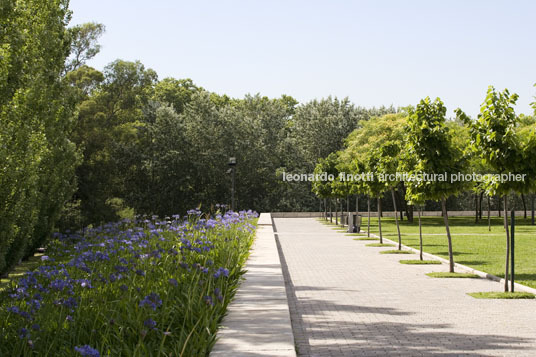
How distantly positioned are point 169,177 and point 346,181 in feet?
77.3

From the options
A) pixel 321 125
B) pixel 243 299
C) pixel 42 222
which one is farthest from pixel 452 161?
pixel 321 125

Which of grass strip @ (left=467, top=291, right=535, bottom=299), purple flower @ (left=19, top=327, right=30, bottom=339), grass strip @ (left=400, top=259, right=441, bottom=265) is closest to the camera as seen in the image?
purple flower @ (left=19, top=327, right=30, bottom=339)

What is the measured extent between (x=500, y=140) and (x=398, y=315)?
459cm

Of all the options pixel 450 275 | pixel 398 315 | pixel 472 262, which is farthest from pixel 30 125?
pixel 472 262

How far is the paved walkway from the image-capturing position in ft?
26.3

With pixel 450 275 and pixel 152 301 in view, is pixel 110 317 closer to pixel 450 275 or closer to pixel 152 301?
pixel 152 301

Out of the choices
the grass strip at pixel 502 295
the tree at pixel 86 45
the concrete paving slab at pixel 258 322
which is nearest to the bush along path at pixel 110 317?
the concrete paving slab at pixel 258 322

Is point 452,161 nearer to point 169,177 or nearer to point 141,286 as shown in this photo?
point 141,286

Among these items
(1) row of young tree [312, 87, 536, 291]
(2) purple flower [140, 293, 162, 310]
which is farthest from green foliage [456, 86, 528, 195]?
(2) purple flower [140, 293, 162, 310]

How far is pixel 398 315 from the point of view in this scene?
10.3 metres

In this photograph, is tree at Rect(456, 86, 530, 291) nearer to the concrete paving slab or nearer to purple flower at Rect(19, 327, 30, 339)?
the concrete paving slab

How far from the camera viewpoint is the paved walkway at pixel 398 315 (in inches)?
316

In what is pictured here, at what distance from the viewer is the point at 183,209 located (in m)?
59.4

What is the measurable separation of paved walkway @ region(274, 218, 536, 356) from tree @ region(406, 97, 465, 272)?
2.23m
